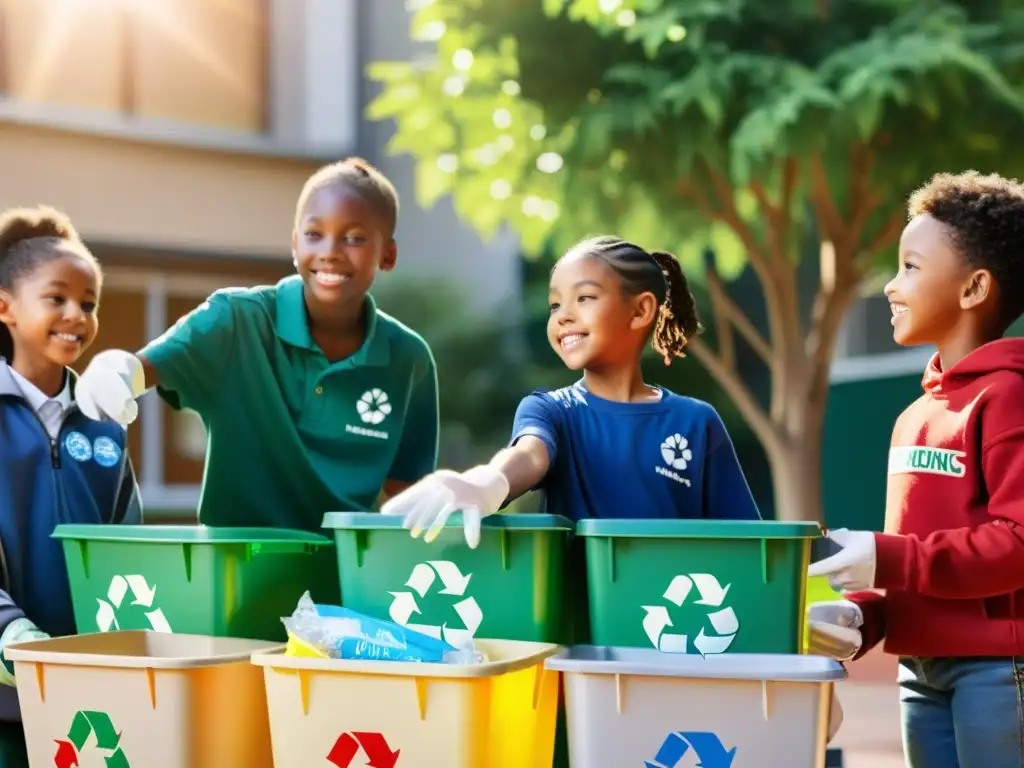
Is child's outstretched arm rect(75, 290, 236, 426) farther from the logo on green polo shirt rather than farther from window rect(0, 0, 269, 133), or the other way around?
window rect(0, 0, 269, 133)

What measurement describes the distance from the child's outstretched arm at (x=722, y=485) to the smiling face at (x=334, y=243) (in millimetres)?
932

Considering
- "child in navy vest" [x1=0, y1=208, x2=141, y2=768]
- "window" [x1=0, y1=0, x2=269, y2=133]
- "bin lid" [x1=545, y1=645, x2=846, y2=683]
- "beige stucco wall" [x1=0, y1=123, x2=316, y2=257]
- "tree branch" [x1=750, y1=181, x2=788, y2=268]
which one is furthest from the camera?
"beige stucco wall" [x1=0, y1=123, x2=316, y2=257]

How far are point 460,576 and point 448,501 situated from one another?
24 centimetres

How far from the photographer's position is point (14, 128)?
10.6 metres

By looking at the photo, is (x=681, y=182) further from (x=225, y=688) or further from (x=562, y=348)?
(x=225, y=688)

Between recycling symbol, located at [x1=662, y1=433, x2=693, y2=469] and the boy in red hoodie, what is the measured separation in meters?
0.37

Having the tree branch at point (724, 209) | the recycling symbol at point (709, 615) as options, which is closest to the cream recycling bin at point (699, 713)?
the recycling symbol at point (709, 615)

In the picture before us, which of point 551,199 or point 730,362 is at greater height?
point 551,199

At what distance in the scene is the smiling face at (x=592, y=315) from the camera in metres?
2.79

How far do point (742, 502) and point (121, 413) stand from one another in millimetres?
1283

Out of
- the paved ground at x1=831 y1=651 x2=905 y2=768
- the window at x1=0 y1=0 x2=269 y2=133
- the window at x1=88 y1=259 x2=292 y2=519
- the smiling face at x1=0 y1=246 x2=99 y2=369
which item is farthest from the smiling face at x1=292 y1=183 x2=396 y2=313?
the window at x1=0 y1=0 x2=269 y2=133

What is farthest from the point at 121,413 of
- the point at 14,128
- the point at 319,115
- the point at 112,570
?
the point at 319,115

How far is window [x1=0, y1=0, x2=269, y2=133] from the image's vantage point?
10.6 meters

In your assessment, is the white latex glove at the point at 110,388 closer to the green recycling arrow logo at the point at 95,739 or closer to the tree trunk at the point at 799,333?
the green recycling arrow logo at the point at 95,739
